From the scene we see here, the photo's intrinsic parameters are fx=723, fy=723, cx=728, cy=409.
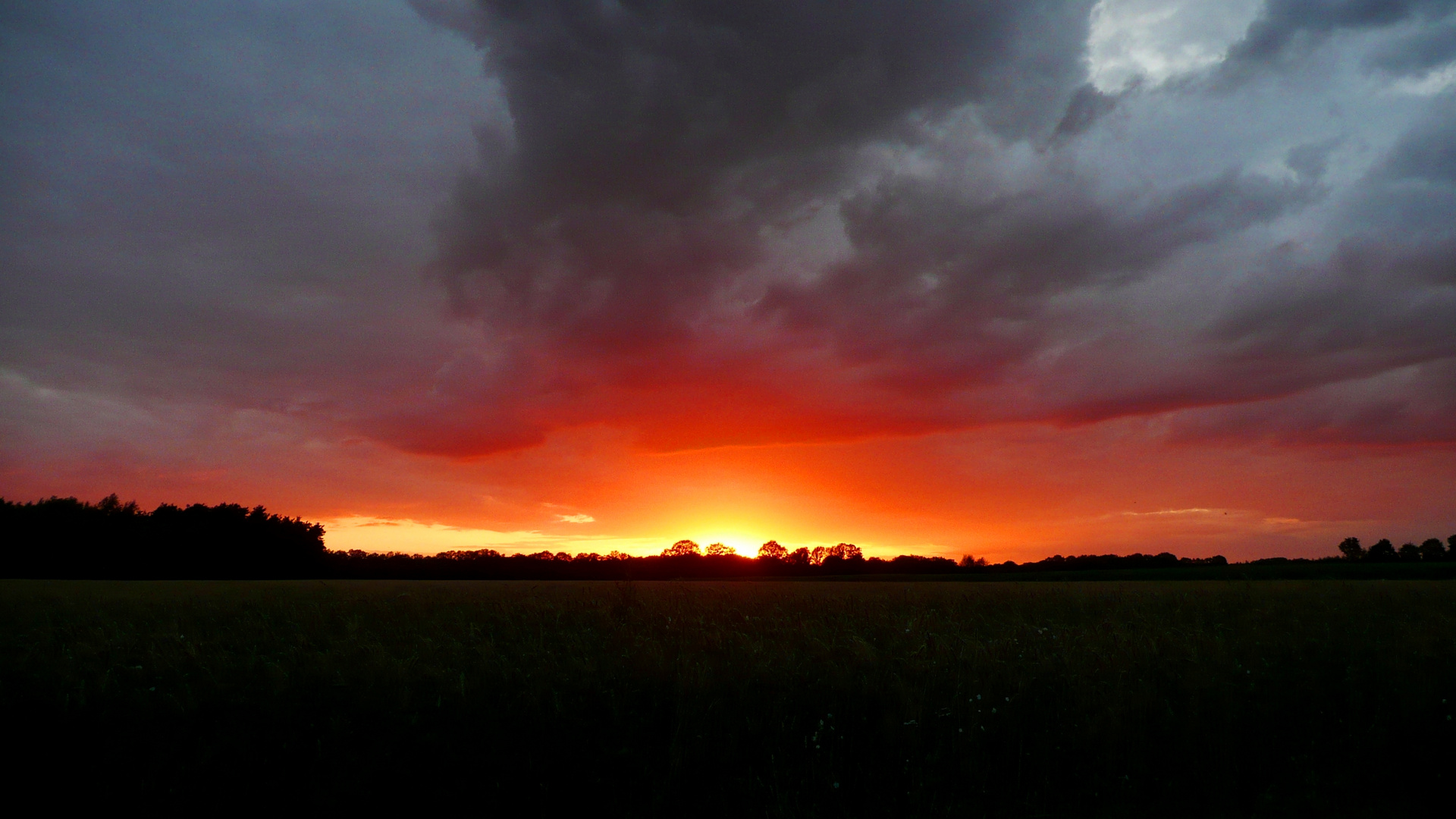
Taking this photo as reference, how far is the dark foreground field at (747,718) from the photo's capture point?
9.09 m

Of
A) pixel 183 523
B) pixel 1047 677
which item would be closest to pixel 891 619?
pixel 1047 677

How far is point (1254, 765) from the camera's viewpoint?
32.1 feet

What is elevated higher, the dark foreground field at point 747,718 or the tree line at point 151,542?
the tree line at point 151,542

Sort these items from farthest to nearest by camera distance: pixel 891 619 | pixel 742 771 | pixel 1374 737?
pixel 891 619 → pixel 1374 737 → pixel 742 771

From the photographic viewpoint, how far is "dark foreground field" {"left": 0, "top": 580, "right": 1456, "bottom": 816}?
9.09 meters

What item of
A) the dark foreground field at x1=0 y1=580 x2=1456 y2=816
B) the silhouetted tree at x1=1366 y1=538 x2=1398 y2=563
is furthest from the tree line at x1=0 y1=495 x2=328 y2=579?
the silhouetted tree at x1=1366 y1=538 x2=1398 y2=563

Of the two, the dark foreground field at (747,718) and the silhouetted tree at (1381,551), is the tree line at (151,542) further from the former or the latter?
the silhouetted tree at (1381,551)

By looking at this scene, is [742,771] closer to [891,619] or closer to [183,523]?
[891,619]

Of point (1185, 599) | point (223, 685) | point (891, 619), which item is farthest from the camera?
point (1185, 599)

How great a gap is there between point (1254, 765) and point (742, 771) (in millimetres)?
6945

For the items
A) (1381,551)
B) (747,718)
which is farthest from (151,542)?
(1381,551)

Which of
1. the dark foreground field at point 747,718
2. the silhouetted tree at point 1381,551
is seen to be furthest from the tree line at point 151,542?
the silhouetted tree at point 1381,551

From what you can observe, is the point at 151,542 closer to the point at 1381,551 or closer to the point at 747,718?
the point at 747,718

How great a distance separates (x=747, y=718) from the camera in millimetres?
10484
